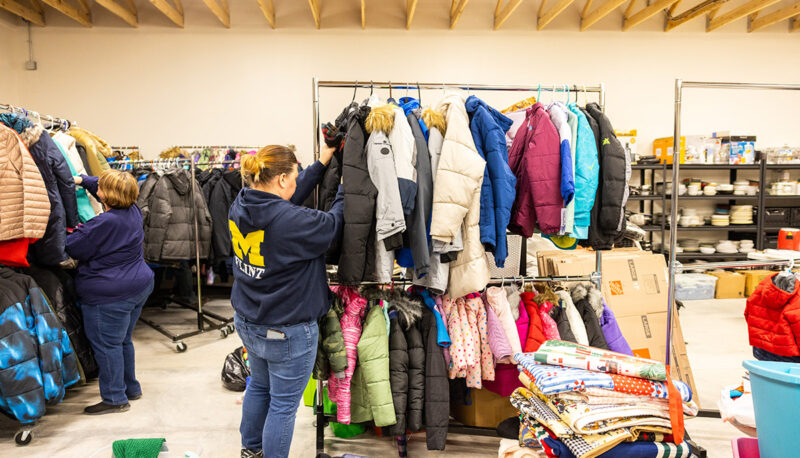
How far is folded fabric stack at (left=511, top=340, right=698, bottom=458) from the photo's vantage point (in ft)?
4.38

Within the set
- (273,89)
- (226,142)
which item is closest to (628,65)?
(273,89)

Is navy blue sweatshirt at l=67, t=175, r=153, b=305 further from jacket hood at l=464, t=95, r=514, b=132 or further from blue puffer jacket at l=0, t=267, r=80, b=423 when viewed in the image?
jacket hood at l=464, t=95, r=514, b=132

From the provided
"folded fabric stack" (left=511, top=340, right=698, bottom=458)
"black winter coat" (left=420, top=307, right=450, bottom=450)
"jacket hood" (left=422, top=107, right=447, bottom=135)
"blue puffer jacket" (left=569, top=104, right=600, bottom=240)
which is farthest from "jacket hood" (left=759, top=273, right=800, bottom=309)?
"jacket hood" (left=422, top=107, right=447, bottom=135)

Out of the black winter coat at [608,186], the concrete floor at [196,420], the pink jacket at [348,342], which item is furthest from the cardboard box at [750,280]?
the pink jacket at [348,342]

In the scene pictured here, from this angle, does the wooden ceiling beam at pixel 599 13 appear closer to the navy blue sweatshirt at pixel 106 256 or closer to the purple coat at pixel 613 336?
the purple coat at pixel 613 336

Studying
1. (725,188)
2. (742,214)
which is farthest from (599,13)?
(742,214)

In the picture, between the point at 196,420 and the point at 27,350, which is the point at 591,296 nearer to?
the point at 196,420

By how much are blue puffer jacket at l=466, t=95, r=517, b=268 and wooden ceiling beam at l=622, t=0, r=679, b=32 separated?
5011mm

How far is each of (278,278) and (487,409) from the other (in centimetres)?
152

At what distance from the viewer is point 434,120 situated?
2.38 meters

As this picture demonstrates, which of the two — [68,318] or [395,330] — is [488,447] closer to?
[395,330]

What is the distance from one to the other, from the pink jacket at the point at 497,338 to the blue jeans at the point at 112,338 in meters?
2.23

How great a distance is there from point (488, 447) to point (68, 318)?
2.96 meters

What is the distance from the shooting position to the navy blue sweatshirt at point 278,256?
6.48 feet
